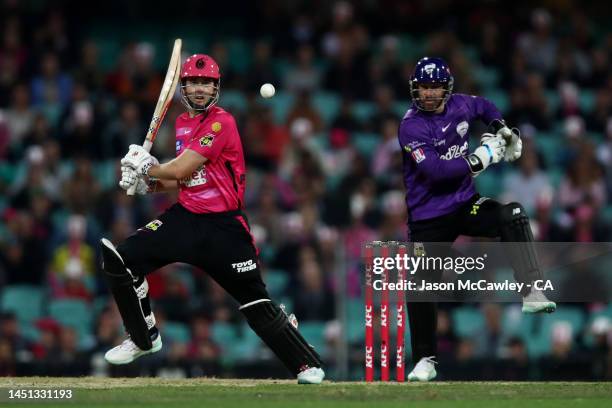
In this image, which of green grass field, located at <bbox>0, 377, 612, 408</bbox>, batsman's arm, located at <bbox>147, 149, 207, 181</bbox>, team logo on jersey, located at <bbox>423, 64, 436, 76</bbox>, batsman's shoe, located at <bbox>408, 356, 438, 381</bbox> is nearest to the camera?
green grass field, located at <bbox>0, 377, 612, 408</bbox>

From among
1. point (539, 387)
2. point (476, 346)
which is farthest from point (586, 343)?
point (539, 387)

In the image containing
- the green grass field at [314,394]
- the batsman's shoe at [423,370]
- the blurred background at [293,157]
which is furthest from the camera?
the blurred background at [293,157]

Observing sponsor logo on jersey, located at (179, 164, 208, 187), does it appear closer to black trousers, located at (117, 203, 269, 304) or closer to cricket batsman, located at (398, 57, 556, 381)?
black trousers, located at (117, 203, 269, 304)

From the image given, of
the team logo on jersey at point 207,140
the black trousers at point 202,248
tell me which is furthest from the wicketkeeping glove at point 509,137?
the team logo on jersey at point 207,140

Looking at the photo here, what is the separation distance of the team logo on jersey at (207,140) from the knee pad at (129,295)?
0.93m

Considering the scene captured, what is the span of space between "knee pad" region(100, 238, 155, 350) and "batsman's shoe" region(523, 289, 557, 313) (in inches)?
105

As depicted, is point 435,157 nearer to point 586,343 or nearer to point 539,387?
point 539,387

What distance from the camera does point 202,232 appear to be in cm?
937

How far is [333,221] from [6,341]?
3.69 m

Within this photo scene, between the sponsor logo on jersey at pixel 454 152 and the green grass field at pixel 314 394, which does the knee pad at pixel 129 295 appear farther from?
the sponsor logo on jersey at pixel 454 152

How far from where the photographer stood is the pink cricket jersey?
369 inches

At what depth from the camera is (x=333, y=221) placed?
47.5 feet

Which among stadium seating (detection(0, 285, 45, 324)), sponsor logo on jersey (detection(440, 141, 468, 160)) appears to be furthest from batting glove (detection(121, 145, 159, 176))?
stadium seating (detection(0, 285, 45, 324))

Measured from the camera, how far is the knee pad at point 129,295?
366 inches
